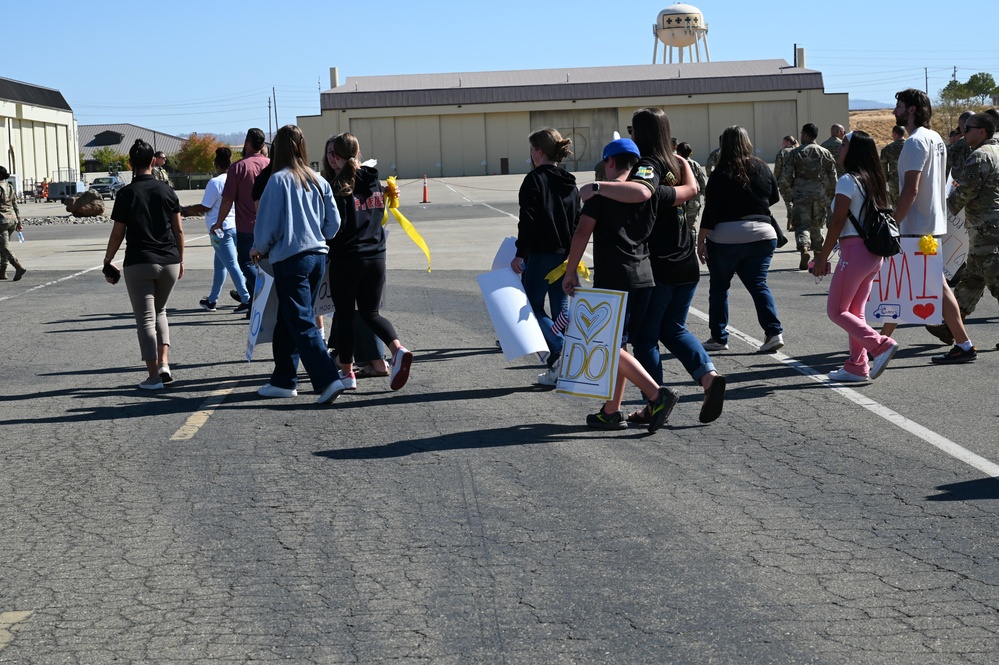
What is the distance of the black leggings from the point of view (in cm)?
870

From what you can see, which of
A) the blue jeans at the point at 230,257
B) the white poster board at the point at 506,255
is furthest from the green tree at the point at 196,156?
the white poster board at the point at 506,255

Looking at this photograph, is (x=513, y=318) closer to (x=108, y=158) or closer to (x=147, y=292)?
(x=147, y=292)

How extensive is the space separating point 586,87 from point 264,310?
249 feet

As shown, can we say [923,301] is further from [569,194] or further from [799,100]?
[799,100]

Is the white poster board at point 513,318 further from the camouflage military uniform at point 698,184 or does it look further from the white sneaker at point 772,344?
the camouflage military uniform at point 698,184

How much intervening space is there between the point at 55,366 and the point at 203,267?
1007 centimetres

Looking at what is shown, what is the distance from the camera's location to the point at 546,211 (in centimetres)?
871

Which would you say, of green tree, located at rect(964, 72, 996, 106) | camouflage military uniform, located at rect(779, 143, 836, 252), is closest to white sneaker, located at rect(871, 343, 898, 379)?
camouflage military uniform, located at rect(779, 143, 836, 252)

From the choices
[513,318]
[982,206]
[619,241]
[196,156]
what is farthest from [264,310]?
[196,156]

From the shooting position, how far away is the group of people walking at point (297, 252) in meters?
8.21

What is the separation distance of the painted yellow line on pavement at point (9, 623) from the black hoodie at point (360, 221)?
4425 mm

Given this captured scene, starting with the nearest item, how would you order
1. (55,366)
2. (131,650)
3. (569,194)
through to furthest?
(131,650) < (569,194) < (55,366)

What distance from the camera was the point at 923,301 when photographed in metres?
9.23

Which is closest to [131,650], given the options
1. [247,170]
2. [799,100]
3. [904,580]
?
[904,580]
